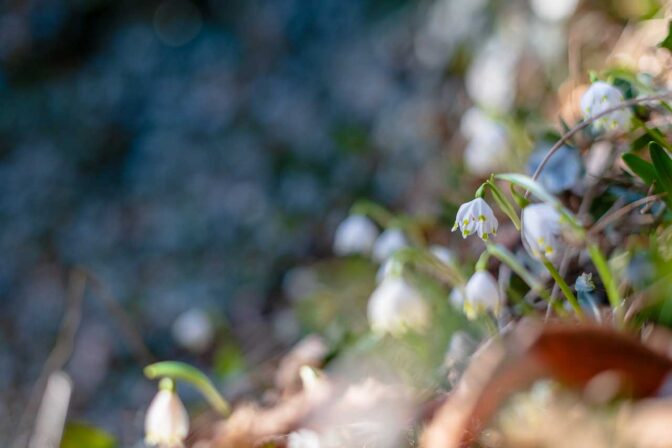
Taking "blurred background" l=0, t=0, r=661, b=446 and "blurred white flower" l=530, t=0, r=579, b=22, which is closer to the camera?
"blurred white flower" l=530, t=0, r=579, b=22

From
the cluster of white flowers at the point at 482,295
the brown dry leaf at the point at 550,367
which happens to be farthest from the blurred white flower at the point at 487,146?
the brown dry leaf at the point at 550,367

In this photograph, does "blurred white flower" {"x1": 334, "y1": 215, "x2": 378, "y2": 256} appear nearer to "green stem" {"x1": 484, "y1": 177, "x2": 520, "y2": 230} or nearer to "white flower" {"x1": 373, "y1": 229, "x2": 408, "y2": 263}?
"white flower" {"x1": 373, "y1": 229, "x2": 408, "y2": 263}

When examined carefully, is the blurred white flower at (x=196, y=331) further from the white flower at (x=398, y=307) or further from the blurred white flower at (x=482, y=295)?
the blurred white flower at (x=482, y=295)

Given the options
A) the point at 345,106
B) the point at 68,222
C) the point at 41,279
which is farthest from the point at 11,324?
the point at 345,106

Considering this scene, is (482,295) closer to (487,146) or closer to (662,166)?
(662,166)

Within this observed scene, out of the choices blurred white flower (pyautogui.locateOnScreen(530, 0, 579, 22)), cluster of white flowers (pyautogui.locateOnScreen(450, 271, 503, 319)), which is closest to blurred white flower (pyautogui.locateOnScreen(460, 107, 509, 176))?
blurred white flower (pyautogui.locateOnScreen(530, 0, 579, 22))

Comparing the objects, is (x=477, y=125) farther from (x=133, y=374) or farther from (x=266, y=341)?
(x=133, y=374)
